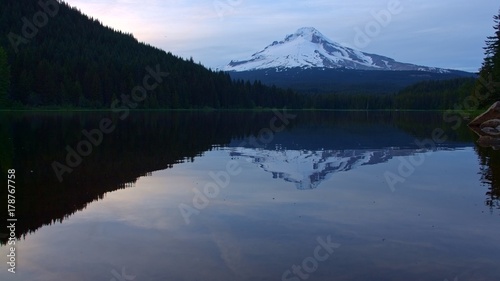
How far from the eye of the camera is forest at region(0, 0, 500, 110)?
108m

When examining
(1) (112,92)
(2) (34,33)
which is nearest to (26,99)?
(1) (112,92)

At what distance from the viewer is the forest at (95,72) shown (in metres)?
108

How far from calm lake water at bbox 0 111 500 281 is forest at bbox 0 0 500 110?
59.5 meters

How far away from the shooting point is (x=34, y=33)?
159m

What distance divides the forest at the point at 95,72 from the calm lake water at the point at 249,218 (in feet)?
195

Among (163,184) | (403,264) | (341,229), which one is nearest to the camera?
(403,264)

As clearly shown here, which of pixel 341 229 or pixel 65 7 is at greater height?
pixel 65 7

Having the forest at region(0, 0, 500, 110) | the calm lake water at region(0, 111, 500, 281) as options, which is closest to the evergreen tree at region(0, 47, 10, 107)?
the forest at region(0, 0, 500, 110)

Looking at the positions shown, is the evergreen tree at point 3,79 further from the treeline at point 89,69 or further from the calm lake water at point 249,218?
the calm lake water at point 249,218

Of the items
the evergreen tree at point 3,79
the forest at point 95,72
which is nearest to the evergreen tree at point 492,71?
the forest at point 95,72

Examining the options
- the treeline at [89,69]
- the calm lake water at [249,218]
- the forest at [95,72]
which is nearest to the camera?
the calm lake water at [249,218]

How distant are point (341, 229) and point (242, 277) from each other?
4.07 meters

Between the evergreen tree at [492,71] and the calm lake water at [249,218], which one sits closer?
the calm lake water at [249,218]

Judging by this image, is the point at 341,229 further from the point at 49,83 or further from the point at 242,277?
the point at 49,83
